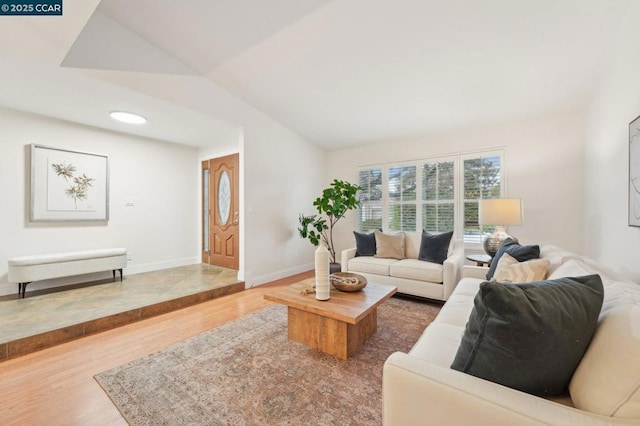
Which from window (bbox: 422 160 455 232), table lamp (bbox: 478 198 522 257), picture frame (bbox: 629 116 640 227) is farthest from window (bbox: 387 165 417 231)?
picture frame (bbox: 629 116 640 227)

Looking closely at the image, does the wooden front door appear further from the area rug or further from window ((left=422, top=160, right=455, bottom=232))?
window ((left=422, top=160, right=455, bottom=232))

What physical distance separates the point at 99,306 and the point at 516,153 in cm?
544

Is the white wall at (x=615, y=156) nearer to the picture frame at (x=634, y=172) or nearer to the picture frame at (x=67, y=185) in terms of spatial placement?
the picture frame at (x=634, y=172)

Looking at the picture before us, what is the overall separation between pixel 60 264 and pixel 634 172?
18.3 ft

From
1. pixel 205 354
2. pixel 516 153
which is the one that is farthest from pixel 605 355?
pixel 516 153

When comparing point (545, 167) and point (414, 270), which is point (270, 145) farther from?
point (545, 167)

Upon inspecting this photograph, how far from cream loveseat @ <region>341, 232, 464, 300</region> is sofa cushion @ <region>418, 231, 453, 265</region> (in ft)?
0.25

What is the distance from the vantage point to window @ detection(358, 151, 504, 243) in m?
3.86

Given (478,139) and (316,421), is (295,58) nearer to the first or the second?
(478,139)

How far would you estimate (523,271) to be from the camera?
1.85m

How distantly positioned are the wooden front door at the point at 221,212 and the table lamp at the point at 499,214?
3564 mm

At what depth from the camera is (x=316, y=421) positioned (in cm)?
141

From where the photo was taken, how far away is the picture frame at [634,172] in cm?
177

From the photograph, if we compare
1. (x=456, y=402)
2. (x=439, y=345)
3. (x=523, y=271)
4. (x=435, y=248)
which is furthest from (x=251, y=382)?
(x=435, y=248)
